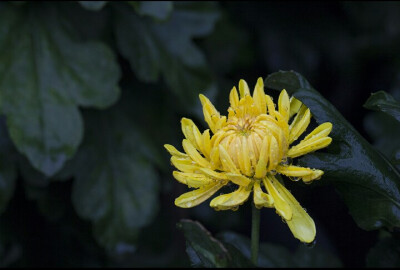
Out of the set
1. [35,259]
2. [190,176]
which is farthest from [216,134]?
[35,259]

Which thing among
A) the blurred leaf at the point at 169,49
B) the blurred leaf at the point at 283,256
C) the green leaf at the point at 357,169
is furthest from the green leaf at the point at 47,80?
the green leaf at the point at 357,169

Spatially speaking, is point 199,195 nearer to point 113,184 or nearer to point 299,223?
point 299,223

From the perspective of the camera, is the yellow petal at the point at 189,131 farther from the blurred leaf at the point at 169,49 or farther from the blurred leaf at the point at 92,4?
the blurred leaf at the point at 169,49

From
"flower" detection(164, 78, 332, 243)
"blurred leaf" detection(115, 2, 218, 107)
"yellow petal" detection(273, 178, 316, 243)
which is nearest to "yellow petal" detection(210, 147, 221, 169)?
"flower" detection(164, 78, 332, 243)

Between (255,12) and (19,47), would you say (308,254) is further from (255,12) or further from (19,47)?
(255,12)

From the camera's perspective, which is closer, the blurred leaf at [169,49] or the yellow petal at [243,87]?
the yellow petal at [243,87]

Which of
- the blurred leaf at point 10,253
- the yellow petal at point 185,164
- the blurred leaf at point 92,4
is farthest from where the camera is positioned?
the blurred leaf at point 10,253
